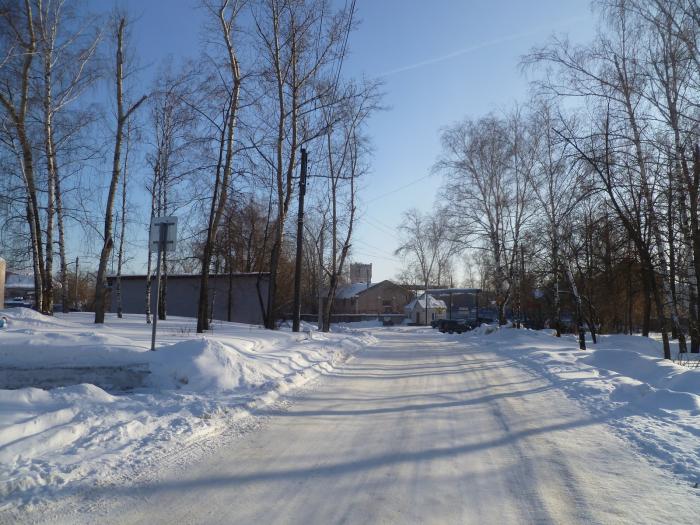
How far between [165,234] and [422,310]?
65930 millimetres

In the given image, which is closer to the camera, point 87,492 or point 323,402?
point 87,492

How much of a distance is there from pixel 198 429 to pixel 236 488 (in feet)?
6.96

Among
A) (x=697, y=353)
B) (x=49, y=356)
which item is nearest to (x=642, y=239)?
(x=697, y=353)

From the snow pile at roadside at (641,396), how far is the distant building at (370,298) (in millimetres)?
65085

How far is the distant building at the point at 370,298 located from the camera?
8256 cm

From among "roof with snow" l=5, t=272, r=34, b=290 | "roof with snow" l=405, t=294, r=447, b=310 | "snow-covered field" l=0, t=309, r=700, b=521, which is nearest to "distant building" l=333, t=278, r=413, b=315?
"roof with snow" l=405, t=294, r=447, b=310

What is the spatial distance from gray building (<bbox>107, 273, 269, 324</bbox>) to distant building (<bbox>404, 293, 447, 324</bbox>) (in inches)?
1394

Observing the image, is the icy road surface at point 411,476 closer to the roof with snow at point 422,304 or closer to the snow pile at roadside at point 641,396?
the snow pile at roadside at point 641,396

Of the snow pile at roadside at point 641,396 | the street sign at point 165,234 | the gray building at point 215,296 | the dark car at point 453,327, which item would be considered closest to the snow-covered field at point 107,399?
the street sign at point 165,234

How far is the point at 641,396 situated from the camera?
364 inches

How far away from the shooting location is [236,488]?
181 inches

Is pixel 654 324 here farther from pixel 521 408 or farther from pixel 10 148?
pixel 10 148

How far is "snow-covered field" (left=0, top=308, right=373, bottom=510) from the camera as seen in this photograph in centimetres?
493

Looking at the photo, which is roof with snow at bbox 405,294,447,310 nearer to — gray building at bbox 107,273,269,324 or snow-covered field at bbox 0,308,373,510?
gray building at bbox 107,273,269,324
